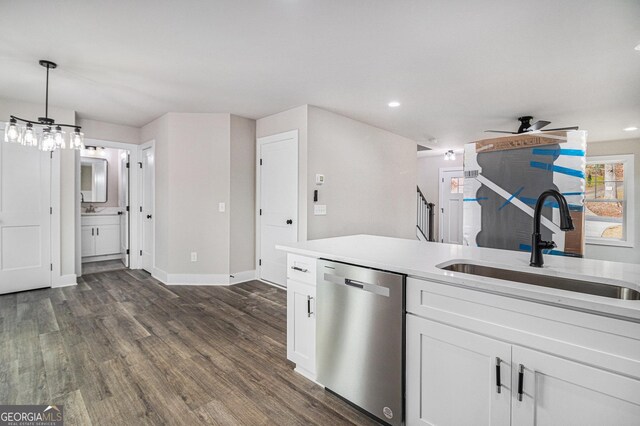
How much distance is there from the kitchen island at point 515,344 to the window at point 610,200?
591 cm

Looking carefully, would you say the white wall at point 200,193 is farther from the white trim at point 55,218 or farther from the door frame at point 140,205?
the white trim at point 55,218

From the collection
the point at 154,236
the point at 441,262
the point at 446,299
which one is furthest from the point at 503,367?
the point at 154,236

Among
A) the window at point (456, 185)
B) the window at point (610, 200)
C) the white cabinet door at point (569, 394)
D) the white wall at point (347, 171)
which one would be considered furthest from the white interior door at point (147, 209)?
the window at point (610, 200)

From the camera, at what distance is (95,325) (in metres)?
3.03

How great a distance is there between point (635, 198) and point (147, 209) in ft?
28.8

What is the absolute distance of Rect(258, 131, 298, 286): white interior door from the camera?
13.6 feet

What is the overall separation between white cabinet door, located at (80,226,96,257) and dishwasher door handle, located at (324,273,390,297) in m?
5.92

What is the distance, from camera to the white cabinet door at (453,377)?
1.26 metres

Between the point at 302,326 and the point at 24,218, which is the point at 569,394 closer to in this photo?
the point at 302,326

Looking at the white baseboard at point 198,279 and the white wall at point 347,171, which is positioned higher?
the white wall at point 347,171

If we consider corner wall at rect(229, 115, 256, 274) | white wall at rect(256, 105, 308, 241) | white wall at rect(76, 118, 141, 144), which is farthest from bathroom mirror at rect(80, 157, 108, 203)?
white wall at rect(256, 105, 308, 241)

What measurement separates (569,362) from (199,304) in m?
3.48

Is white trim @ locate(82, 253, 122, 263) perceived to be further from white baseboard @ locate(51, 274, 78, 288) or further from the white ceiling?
the white ceiling

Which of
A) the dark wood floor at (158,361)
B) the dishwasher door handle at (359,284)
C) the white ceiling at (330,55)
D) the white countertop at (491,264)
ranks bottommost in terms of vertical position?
the dark wood floor at (158,361)
